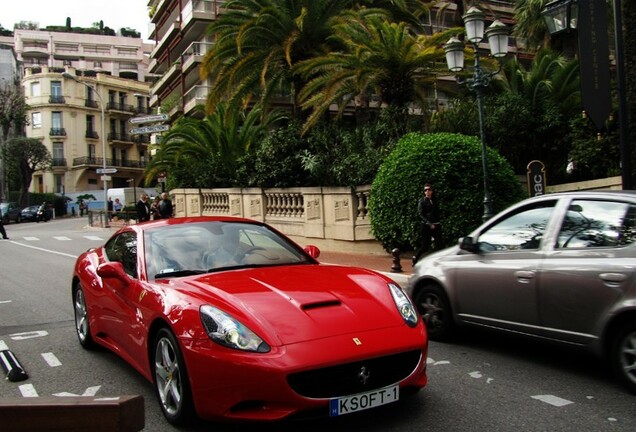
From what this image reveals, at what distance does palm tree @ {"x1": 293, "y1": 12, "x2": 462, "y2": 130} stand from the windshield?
41.7 ft

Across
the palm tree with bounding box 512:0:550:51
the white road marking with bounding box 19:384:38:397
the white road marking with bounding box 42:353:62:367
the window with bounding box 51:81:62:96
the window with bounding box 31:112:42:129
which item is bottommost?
the white road marking with bounding box 19:384:38:397

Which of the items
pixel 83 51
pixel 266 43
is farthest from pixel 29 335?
pixel 83 51

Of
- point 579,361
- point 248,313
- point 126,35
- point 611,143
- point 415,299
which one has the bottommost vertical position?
point 579,361

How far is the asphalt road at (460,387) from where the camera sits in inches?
155

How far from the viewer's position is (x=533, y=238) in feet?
17.6

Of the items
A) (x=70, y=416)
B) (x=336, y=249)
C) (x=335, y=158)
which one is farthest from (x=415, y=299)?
(x=335, y=158)

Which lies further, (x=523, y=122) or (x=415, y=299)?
(x=523, y=122)

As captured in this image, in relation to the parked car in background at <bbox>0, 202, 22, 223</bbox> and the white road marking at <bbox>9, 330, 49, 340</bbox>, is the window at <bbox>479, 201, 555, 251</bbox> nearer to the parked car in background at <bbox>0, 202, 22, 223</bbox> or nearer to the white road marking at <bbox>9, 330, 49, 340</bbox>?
the white road marking at <bbox>9, 330, 49, 340</bbox>

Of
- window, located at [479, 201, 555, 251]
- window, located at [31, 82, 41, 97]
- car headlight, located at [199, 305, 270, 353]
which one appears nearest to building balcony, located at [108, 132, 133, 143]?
window, located at [31, 82, 41, 97]

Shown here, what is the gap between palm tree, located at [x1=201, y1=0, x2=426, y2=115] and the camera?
795 inches

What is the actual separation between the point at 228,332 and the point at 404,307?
1.28 m

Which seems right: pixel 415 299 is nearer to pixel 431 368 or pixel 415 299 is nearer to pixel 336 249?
pixel 431 368

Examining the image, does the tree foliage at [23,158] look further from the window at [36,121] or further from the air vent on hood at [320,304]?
the air vent on hood at [320,304]

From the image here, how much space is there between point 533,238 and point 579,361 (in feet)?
3.95
